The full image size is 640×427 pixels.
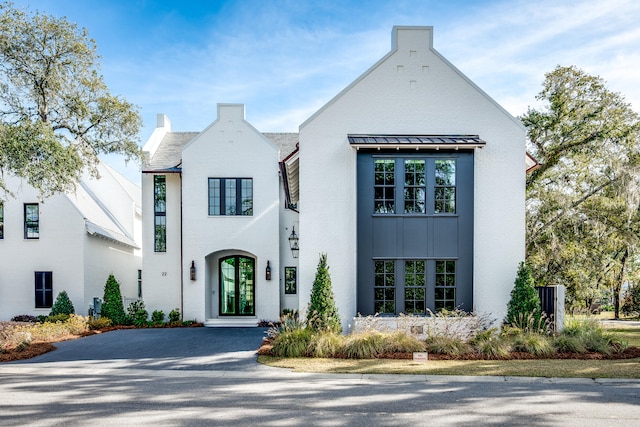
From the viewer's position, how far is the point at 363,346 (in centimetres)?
1230

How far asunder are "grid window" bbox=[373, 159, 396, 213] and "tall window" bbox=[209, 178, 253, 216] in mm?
7122

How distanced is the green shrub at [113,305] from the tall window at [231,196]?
16.8 feet

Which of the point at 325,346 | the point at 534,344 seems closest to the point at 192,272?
the point at 325,346

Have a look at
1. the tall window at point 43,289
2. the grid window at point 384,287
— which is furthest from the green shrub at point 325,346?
the tall window at point 43,289

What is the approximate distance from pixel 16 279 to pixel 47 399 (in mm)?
14881

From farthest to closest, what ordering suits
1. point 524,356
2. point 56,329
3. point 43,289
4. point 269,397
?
1. point 43,289
2. point 56,329
3. point 524,356
4. point 269,397

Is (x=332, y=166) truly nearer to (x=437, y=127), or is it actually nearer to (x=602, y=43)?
(x=437, y=127)

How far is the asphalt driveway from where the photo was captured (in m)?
11.9

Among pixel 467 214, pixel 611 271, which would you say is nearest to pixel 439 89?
pixel 467 214

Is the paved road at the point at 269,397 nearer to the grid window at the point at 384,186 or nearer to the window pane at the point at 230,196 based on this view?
the grid window at the point at 384,186

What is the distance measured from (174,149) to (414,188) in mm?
12778

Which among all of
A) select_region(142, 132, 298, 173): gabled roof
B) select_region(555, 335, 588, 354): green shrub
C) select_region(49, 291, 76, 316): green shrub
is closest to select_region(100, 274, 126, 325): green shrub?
select_region(49, 291, 76, 316): green shrub

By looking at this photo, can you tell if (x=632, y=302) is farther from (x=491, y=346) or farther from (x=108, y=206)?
(x=108, y=206)

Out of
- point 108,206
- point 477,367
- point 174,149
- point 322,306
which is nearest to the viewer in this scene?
point 477,367
